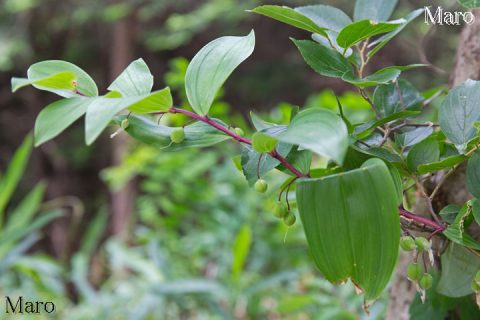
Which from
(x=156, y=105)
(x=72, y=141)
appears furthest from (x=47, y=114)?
(x=72, y=141)

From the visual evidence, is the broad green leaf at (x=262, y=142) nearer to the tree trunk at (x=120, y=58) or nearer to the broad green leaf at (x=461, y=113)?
the broad green leaf at (x=461, y=113)

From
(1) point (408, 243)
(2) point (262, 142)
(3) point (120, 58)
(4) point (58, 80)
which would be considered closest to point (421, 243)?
(1) point (408, 243)

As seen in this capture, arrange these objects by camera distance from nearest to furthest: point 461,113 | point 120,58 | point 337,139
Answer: point 337,139 → point 461,113 → point 120,58

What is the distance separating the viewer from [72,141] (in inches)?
131

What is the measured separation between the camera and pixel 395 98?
38cm

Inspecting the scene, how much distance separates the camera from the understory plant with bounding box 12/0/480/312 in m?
0.24

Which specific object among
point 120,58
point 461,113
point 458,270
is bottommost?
point 120,58

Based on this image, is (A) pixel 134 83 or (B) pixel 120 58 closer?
(A) pixel 134 83

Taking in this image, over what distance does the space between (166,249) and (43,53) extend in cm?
210

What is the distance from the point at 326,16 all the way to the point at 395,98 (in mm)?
79

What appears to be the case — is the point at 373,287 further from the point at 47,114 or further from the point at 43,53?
the point at 43,53

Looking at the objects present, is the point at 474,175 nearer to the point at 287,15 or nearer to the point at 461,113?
the point at 461,113

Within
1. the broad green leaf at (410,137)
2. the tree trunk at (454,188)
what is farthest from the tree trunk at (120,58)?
the broad green leaf at (410,137)

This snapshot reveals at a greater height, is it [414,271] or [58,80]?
[58,80]
